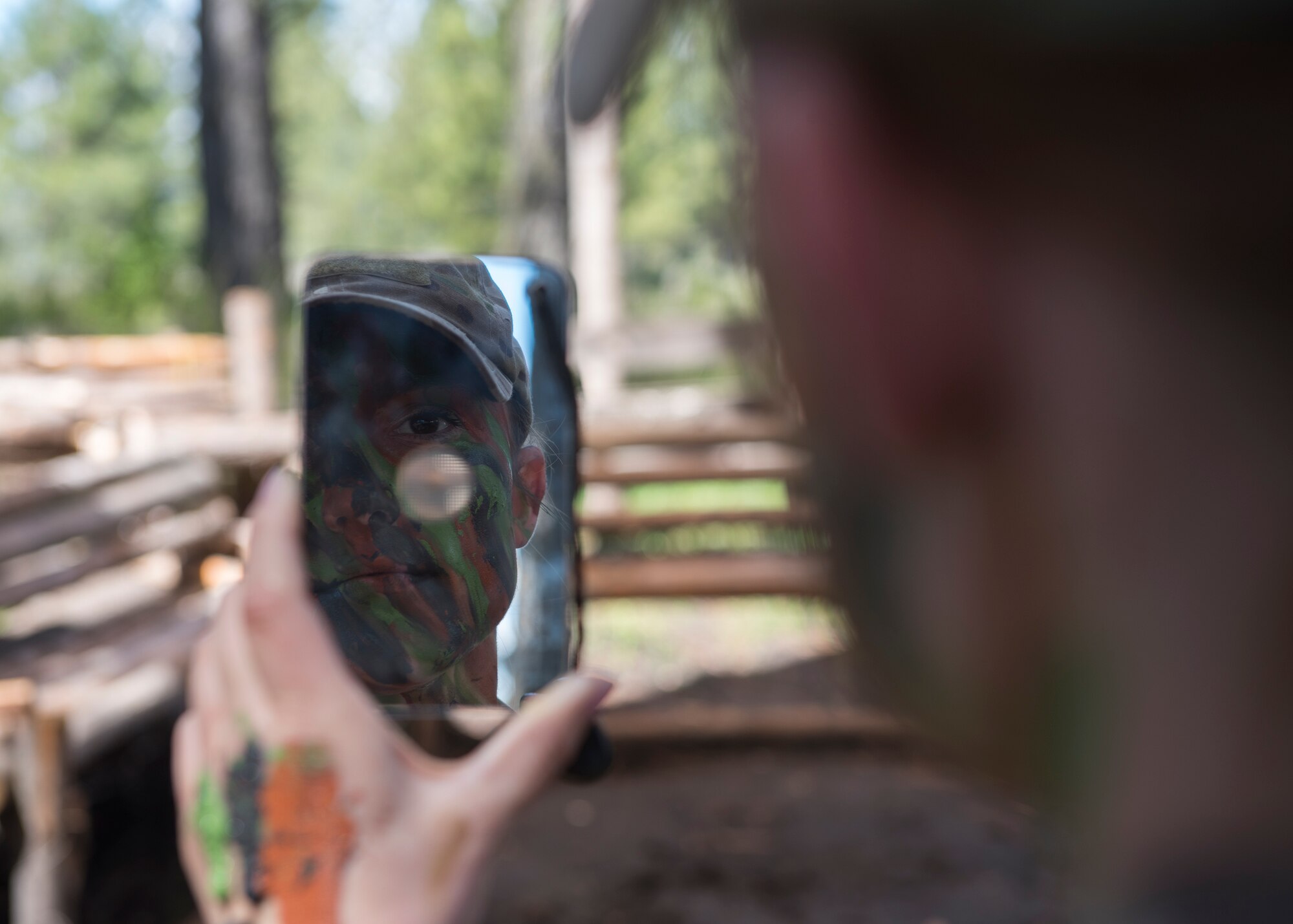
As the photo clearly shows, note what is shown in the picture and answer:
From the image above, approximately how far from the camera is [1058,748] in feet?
2.04

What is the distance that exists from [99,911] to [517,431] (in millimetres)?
3303

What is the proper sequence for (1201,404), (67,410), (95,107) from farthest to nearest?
(95,107)
(67,410)
(1201,404)

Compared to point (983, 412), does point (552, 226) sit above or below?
above

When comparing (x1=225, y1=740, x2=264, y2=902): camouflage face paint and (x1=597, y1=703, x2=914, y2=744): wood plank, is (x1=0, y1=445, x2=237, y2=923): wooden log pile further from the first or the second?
(x1=225, y1=740, x2=264, y2=902): camouflage face paint

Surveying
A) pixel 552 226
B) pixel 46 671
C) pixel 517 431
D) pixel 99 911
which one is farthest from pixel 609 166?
pixel 517 431

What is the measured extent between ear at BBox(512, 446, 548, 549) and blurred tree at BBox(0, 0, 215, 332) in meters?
29.7

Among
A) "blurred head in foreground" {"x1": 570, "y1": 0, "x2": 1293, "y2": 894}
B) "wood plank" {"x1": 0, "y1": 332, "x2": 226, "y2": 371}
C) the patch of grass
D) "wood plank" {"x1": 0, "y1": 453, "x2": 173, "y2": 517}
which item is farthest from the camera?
"wood plank" {"x1": 0, "y1": 332, "x2": 226, "y2": 371}

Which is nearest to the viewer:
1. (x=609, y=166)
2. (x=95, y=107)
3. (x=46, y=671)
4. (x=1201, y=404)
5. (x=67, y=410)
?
(x=1201, y=404)

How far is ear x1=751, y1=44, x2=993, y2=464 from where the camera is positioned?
0.57 meters

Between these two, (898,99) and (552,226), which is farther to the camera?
(552,226)

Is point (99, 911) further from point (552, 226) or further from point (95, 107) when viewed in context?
point (95, 107)

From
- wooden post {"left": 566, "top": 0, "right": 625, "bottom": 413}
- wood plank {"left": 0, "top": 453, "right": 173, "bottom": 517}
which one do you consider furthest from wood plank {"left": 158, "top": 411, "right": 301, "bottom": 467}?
wooden post {"left": 566, "top": 0, "right": 625, "bottom": 413}

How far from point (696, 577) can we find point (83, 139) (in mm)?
31484

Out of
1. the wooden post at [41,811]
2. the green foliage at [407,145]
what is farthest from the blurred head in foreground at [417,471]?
the green foliage at [407,145]
